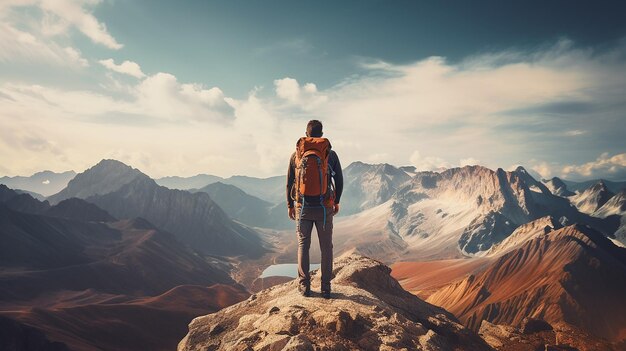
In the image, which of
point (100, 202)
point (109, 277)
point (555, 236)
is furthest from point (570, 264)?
point (100, 202)

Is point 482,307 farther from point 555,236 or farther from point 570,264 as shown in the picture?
point 555,236

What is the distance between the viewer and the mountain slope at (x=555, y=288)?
265ft

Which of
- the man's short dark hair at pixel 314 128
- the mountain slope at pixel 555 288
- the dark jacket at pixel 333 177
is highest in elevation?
the man's short dark hair at pixel 314 128

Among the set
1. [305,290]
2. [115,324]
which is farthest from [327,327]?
[115,324]

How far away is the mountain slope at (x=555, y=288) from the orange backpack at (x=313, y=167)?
8488 cm

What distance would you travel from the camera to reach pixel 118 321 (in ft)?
166

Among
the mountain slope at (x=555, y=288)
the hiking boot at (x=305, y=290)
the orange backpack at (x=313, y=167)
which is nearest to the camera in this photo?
the orange backpack at (x=313, y=167)

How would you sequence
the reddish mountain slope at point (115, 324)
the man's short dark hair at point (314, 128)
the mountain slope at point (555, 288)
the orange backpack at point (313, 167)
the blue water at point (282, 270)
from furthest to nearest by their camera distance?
1. the blue water at point (282, 270)
2. the mountain slope at point (555, 288)
3. the reddish mountain slope at point (115, 324)
4. the man's short dark hair at point (314, 128)
5. the orange backpack at point (313, 167)

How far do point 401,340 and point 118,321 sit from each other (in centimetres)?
5471

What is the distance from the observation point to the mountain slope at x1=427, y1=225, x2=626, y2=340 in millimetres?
80875

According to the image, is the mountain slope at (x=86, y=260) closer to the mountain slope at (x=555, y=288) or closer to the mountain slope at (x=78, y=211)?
the mountain slope at (x=78, y=211)

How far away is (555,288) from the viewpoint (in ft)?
288

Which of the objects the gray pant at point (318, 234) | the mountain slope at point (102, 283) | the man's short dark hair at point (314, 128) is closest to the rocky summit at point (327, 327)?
the gray pant at point (318, 234)

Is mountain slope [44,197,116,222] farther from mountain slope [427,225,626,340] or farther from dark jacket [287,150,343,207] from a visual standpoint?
dark jacket [287,150,343,207]
